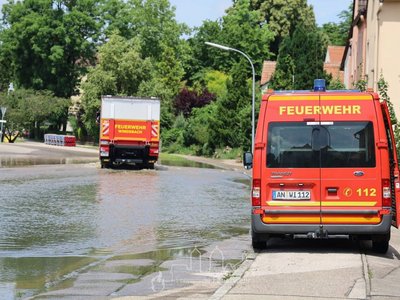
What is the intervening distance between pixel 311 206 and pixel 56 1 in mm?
66381

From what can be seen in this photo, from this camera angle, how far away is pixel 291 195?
10883 mm

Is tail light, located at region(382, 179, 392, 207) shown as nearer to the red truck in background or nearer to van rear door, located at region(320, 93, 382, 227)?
van rear door, located at region(320, 93, 382, 227)

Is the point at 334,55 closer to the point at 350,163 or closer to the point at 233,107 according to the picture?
the point at 233,107

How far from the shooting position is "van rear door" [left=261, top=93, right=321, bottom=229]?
35.5ft

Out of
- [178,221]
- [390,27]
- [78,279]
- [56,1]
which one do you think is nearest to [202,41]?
[56,1]

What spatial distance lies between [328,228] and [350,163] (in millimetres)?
1047

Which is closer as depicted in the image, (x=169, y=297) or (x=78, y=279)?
(x=169, y=297)

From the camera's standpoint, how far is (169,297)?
25.7ft

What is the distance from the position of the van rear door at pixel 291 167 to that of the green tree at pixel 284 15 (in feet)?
237

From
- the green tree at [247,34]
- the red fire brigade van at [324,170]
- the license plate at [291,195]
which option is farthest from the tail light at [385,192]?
the green tree at [247,34]

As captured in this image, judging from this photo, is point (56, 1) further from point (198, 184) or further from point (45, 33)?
point (198, 184)

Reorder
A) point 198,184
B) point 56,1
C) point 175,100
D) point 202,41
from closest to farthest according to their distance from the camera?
point 198,184
point 175,100
point 56,1
point 202,41

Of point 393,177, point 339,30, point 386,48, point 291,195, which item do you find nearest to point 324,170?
point 291,195

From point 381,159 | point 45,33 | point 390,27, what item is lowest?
point 381,159
